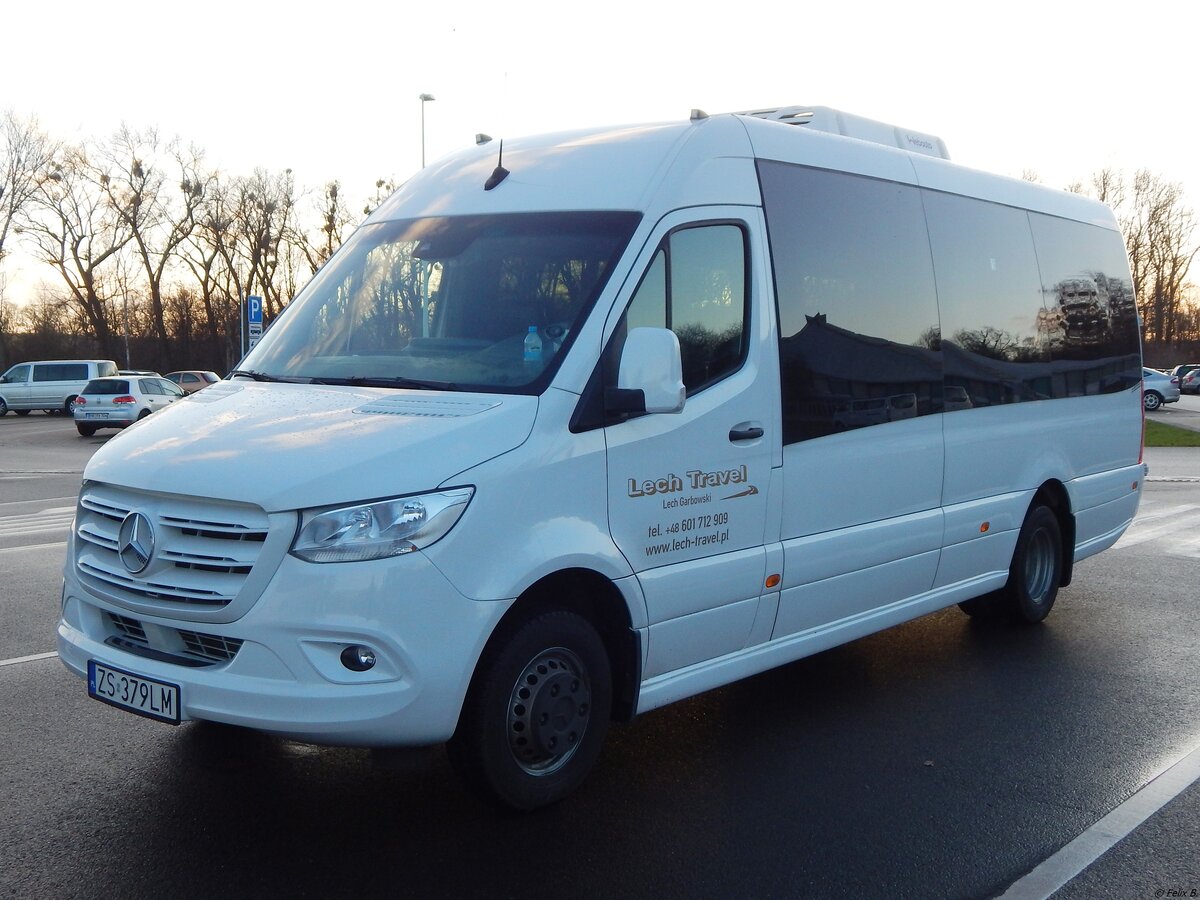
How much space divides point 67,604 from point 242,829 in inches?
43.4

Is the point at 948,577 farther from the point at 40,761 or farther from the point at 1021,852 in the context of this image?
the point at 40,761

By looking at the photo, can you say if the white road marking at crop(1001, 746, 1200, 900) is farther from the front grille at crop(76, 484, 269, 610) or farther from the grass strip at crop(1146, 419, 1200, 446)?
the grass strip at crop(1146, 419, 1200, 446)

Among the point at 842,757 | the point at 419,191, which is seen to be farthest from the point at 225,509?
the point at 842,757

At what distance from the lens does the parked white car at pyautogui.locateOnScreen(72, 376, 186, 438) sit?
31828 millimetres

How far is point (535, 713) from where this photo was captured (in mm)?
4328

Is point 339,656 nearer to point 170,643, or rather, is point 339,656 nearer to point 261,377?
point 170,643

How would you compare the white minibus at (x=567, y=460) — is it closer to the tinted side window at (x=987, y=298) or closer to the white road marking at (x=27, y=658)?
the tinted side window at (x=987, y=298)

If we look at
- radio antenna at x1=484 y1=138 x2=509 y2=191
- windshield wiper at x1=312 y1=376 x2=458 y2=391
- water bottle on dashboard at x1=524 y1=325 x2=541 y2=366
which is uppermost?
radio antenna at x1=484 y1=138 x2=509 y2=191

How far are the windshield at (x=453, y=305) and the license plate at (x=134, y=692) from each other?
1373mm

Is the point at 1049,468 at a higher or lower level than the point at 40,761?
higher

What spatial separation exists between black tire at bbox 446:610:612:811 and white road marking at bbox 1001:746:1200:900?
156cm

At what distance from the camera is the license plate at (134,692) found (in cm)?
401

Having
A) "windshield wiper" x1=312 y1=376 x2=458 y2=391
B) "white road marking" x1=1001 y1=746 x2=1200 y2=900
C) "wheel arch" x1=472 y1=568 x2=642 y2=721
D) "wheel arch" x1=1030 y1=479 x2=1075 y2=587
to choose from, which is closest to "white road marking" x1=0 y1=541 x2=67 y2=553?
"windshield wiper" x1=312 y1=376 x2=458 y2=391

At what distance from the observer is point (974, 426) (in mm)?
6754
